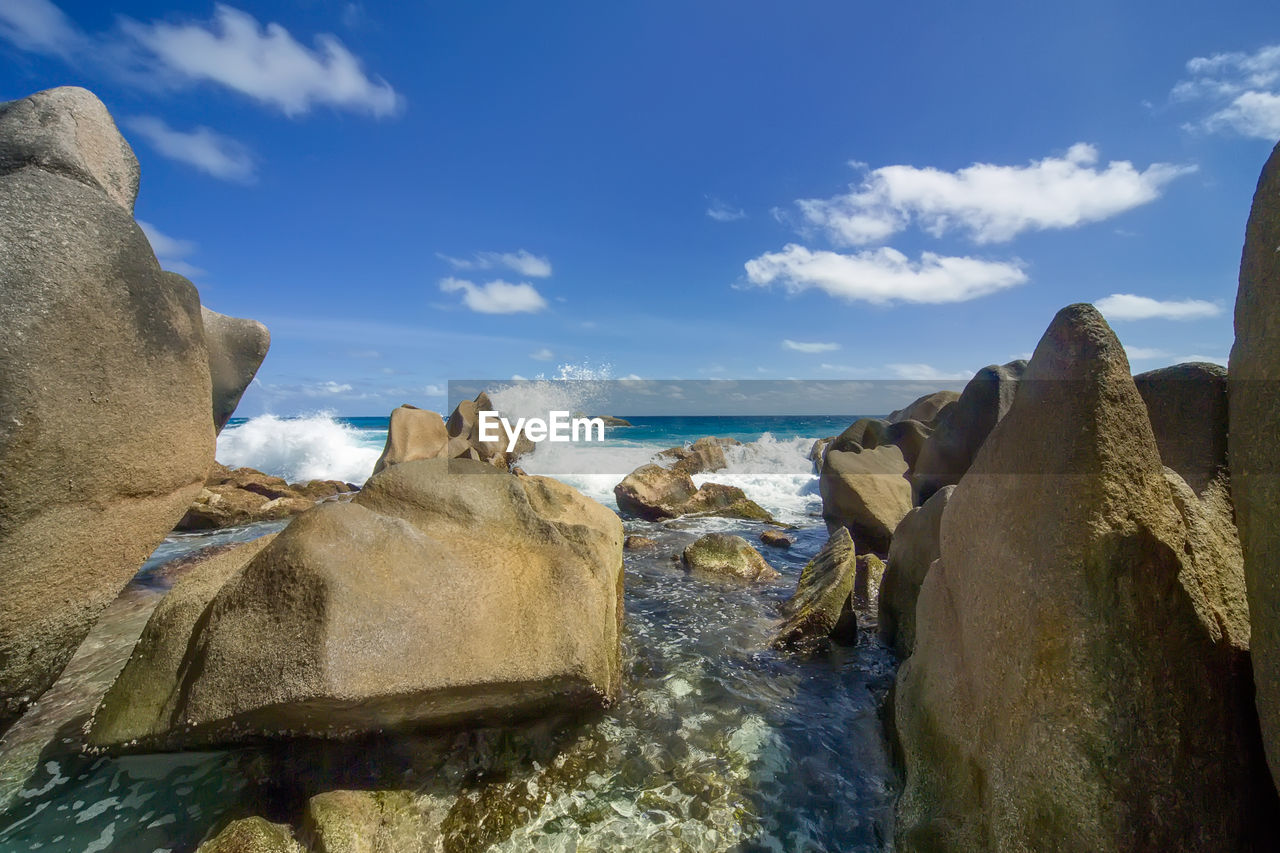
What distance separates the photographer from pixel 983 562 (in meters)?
3.02

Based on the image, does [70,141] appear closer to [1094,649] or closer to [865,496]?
[1094,649]

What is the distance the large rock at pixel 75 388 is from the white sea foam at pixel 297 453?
70.8 ft

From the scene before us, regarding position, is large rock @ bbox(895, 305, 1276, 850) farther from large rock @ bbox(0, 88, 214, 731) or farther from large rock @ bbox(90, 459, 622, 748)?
large rock @ bbox(0, 88, 214, 731)

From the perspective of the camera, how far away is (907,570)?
230 inches

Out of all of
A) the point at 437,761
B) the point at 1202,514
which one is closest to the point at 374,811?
the point at 437,761

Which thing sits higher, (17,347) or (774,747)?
(17,347)

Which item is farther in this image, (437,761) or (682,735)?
(682,735)

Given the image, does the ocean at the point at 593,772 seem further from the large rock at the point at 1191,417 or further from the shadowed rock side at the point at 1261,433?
the large rock at the point at 1191,417

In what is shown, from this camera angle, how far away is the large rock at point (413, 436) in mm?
16594

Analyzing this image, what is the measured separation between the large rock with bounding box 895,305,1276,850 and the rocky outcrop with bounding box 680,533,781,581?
578 centimetres

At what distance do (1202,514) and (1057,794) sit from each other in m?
1.44

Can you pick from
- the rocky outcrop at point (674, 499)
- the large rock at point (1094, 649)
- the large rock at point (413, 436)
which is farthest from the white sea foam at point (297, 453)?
the large rock at point (1094, 649)

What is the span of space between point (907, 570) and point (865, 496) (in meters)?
4.42

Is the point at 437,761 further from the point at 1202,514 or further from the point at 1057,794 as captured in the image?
the point at 1202,514
